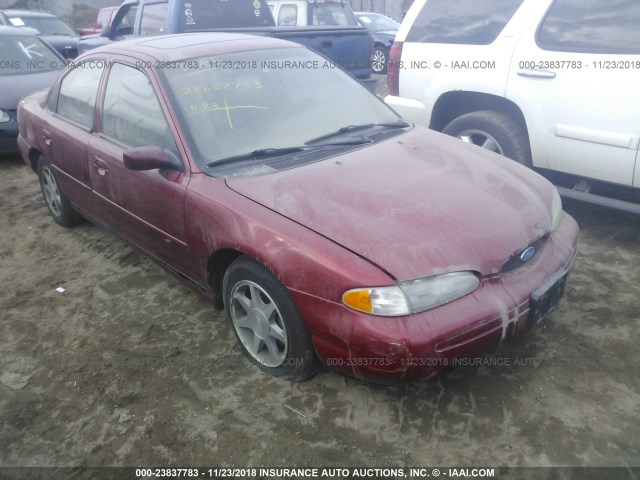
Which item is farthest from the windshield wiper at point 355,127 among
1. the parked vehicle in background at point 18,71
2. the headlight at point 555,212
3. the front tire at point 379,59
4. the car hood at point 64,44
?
the car hood at point 64,44

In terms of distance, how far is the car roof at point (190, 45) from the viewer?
3.21 metres

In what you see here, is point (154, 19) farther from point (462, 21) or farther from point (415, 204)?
point (415, 204)

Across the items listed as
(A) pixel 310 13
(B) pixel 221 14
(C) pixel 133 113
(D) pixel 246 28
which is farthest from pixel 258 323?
(A) pixel 310 13

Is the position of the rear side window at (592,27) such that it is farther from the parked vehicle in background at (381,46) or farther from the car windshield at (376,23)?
the car windshield at (376,23)

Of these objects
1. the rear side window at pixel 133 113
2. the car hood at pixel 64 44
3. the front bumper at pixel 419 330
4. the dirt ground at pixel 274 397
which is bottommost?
the dirt ground at pixel 274 397

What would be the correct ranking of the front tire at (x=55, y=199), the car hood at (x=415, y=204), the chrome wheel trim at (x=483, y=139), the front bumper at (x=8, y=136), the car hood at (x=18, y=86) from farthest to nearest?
the car hood at (x=18, y=86) → the front bumper at (x=8, y=136) → the front tire at (x=55, y=199) → the chrome wheel trim at (x=483, y=139) → the car hood at (x=415, y=204)

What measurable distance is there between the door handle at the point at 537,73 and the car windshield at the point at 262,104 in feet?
4.01

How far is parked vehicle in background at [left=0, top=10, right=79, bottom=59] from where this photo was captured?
11434 millimetres

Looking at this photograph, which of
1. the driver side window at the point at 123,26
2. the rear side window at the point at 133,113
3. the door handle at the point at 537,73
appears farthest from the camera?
the driver side window at the point at 123,26

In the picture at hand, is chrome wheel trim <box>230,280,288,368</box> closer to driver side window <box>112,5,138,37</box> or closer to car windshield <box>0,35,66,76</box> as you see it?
car windshield <box>0,35,66,76</box>

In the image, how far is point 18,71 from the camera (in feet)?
23.1

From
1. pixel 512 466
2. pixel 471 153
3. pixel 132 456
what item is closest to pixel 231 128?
pixel 471 153

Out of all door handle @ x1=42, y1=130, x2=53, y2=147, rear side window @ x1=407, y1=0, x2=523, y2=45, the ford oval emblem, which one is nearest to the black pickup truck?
rear side window @ x1=407, y1=0, x2=523, y2=45

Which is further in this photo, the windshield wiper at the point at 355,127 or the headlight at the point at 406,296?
the windshield wiper at the point at 355,127
